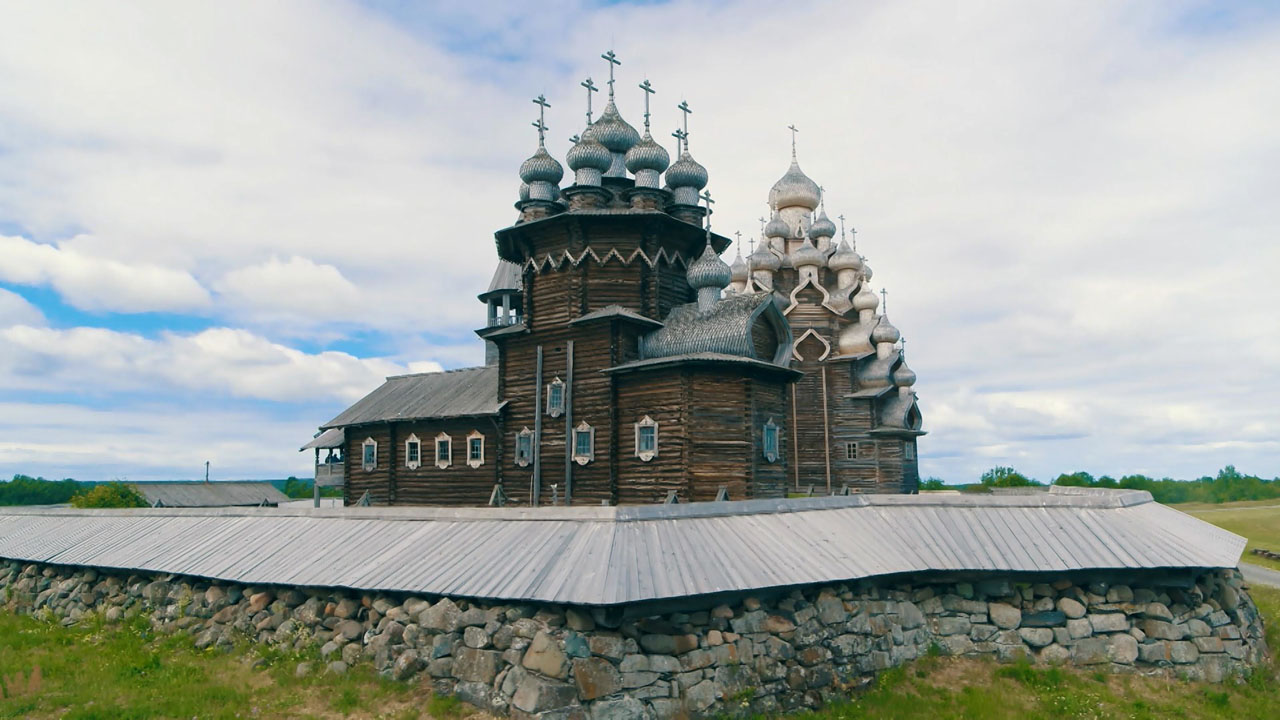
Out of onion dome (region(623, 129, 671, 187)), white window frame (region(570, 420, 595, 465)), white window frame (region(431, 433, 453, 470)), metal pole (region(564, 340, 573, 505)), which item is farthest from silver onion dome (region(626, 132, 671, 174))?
white window frame (region(431, 433, 453, 470))

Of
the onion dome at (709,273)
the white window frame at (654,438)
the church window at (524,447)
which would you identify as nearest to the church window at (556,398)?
the church window at (524,447)

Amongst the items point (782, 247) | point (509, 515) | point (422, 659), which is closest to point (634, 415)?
point (509, 515)

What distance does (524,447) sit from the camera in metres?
24.7

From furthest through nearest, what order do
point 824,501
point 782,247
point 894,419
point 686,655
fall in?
1. point 782,247
2. point 894,419
3. point 824,501
4. point 686,655

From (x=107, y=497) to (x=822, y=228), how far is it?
2940cm

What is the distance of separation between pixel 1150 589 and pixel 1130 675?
1.38m

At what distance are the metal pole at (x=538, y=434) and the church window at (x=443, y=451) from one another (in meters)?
4.41

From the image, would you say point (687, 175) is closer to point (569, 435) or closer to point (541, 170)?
point (541, 170)

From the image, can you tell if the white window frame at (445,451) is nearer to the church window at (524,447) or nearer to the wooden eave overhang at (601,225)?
the church window at (524,447)

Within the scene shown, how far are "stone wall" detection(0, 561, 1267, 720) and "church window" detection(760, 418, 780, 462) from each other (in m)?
8.95

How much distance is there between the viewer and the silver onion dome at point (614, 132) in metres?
26.2

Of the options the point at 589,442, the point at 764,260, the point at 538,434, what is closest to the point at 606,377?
the point at 589,442

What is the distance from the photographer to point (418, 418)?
2812 centimetres

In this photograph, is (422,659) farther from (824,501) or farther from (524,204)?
(524,204)
